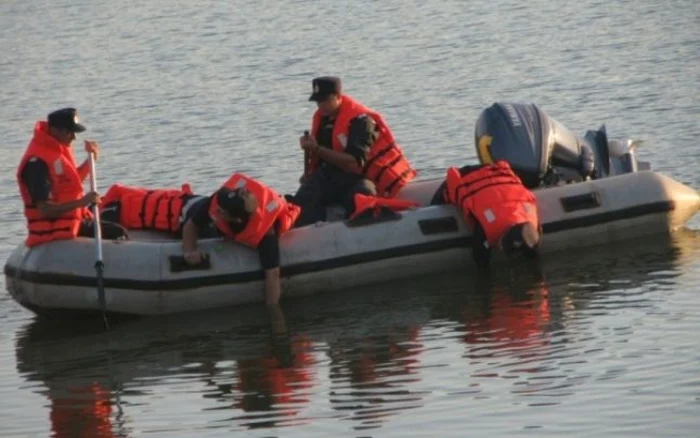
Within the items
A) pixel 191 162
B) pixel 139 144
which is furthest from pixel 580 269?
pixel 139 144

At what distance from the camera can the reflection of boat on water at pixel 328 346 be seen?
32.4 feet

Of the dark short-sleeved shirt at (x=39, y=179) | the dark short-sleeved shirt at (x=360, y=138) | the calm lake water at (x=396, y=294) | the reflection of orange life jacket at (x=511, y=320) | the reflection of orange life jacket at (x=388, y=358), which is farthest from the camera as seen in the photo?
the dark short-sleeved shirt at (x=360, y=138)

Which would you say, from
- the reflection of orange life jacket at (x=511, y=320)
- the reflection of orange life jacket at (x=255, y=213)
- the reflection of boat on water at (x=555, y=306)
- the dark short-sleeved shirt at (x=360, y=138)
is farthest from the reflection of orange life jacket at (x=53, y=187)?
the reflection of orange life jacket at (x=511, y=320)

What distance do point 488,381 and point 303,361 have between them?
136cm

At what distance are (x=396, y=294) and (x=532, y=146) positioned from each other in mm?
1506

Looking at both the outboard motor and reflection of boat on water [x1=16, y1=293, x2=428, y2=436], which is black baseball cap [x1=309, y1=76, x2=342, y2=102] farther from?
reflection of boat on water [x1=16, y1=293, x2=428, y2=436]

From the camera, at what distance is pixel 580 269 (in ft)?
39.9

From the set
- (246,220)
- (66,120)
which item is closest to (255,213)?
(246,220)

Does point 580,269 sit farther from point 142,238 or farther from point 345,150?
point 142,238

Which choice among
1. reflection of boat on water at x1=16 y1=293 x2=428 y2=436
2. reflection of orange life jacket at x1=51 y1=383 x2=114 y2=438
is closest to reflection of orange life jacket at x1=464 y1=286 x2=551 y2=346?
reflection of boat on water at x1=16 y1=293 x2=428 y2=436

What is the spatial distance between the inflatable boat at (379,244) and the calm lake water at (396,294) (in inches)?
5.0

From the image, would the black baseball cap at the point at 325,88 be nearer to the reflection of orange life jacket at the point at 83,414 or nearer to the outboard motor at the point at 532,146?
the outboard motor at the point at 532,146

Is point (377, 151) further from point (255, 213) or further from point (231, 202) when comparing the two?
point (231, 202)

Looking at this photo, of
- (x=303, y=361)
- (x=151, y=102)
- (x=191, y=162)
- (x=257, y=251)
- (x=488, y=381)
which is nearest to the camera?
(x=488, y=381)
